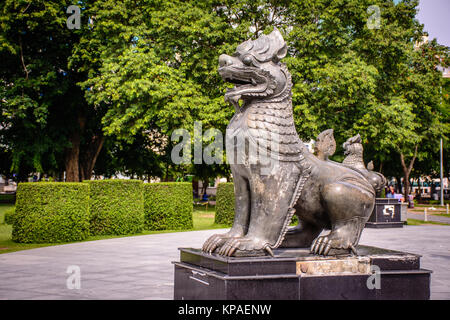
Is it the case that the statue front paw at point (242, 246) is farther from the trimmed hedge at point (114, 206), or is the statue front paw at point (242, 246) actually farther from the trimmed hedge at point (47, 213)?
the trimmed hedge at point (114, 206)

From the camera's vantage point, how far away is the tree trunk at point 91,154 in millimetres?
26720

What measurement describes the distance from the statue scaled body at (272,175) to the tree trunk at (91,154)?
76.2ft

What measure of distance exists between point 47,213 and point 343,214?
370 inches

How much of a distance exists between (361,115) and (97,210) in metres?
12.9

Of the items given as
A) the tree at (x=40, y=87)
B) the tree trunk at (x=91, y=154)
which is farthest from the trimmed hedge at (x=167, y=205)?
the tree trunk at (x=91, y=154)

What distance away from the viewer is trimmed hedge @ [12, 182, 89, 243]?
11.7 m

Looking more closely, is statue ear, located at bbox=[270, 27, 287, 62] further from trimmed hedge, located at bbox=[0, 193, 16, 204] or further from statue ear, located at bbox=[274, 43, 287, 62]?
trimmed hedge, located at bbox=[0, 193, 16, 204]

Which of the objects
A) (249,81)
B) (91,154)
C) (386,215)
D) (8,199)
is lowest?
(8,199)

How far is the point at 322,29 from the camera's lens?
20.4 meters

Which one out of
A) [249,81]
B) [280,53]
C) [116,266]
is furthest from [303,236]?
[116,266]

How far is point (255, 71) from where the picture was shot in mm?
4383

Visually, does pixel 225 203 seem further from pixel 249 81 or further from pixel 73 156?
pixel 249 81

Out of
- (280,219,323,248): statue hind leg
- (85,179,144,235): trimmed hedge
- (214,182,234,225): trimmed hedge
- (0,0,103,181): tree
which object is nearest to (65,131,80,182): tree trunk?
(0,0,103,181): tree
